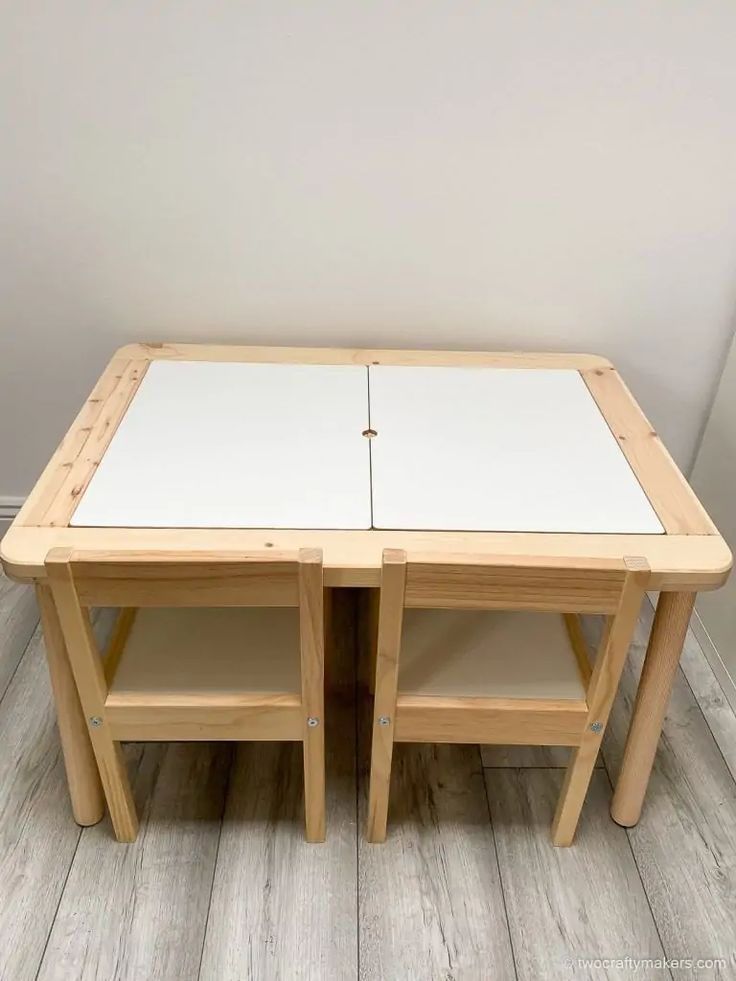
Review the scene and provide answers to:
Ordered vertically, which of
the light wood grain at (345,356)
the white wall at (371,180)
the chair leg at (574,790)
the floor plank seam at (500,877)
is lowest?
the floor plank seam at (500,877)

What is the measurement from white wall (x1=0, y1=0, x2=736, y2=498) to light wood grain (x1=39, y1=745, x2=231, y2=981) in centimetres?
85

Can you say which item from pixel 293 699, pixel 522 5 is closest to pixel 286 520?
pixel 293 699

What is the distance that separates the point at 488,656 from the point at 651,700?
255 millimetres

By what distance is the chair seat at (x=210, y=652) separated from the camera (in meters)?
1.16

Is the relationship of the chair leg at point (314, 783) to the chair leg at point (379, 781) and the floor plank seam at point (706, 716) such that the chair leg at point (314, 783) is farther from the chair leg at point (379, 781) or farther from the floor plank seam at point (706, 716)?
the floor plank seam at point (706, 716)

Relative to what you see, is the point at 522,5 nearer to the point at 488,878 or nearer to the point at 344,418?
the point at 344,418

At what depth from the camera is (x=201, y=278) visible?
1516mm

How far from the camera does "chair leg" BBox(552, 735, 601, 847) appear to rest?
1176mm

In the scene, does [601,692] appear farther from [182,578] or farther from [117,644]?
[117,644]

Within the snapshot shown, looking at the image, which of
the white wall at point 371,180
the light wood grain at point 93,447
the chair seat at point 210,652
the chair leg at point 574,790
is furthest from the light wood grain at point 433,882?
the white wall at point 371,180

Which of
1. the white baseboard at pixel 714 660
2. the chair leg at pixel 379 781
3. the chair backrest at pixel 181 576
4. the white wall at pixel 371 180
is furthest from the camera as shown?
the white baseboard at pixel 714 660

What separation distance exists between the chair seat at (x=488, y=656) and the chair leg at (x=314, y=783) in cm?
15

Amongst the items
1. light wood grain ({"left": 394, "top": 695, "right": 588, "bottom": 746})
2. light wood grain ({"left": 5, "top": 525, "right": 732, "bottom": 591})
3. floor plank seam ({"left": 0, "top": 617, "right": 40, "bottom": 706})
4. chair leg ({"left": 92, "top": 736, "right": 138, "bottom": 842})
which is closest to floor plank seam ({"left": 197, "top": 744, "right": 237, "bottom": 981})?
chair leg ({"left": 92, "top": 736, "right": 138, "bottom": 842})

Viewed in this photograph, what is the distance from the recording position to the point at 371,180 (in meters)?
1.41
